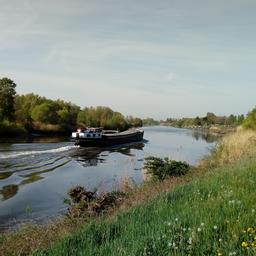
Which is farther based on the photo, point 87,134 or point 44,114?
point 44,114

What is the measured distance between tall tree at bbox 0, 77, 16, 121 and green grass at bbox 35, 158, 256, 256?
5327cm

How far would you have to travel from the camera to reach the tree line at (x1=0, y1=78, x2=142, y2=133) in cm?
5800

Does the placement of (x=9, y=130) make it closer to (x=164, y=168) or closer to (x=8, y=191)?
(x=8, y=191)

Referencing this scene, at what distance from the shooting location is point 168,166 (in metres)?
14.5

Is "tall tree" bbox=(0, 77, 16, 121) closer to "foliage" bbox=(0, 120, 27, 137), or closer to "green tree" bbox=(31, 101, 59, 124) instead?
"foliage" bbox=(0, 120, 27, 137)

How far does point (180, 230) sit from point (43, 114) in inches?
2640

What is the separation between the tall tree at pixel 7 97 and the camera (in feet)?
186

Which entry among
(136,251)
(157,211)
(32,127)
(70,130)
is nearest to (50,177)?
(157,211)

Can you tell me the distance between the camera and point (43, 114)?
226ft

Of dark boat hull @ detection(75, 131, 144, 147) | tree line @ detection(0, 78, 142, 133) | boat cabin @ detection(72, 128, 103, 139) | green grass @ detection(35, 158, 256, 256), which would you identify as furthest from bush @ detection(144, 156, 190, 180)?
tree line @ detection(0, 78, 142, 133)

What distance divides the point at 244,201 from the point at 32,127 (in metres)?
64.2

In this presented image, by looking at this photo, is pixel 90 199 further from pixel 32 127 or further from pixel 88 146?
pixel 32 127

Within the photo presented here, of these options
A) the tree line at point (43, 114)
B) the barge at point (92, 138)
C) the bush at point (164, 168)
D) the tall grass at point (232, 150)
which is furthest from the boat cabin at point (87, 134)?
the bush at point (164, 168)

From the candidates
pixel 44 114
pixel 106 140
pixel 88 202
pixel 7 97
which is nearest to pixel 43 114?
pixel 44 114
